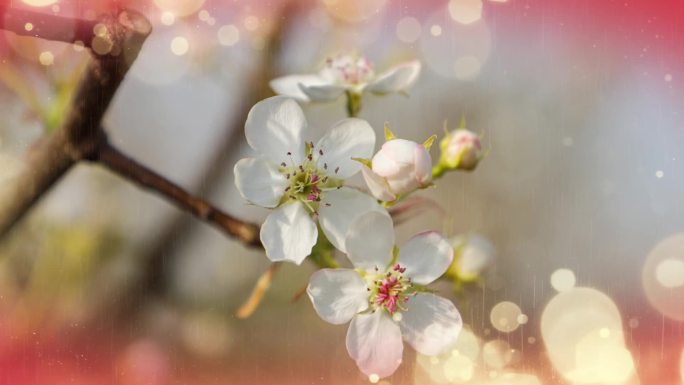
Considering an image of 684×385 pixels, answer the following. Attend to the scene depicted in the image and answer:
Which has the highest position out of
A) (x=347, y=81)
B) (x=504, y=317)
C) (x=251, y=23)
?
(x=347, y=81)

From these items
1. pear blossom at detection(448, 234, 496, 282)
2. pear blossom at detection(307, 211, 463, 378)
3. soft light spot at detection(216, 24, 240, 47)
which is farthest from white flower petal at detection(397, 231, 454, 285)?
soft light spot at detection(216, 24, 240, 47)

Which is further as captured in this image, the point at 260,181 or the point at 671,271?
the point at 671,271

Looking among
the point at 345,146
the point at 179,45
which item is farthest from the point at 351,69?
the point at 179,45

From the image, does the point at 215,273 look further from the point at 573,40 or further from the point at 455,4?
the point at 573,40

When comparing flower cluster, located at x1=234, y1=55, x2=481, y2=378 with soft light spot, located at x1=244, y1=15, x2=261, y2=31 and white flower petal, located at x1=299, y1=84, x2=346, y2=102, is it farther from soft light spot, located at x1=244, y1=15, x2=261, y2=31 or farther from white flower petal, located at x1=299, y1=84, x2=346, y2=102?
soft light spot, located at x1=244, y1=15, x2=261, y2=31

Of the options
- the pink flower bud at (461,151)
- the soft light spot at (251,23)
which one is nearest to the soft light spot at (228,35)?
the soft light spot at (251,23)

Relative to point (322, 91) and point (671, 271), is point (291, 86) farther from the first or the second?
point (671, 271)
